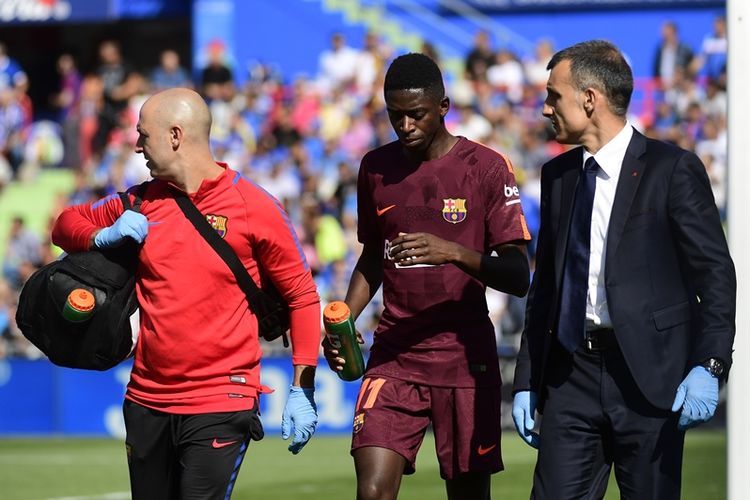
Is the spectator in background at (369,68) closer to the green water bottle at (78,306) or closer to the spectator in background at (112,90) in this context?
the spectator in background at (112,90)

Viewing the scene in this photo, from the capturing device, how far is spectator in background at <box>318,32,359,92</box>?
74.1 ft

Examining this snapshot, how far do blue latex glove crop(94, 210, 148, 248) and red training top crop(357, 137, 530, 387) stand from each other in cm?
120

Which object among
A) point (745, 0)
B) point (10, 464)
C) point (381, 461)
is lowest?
point (10, 464)

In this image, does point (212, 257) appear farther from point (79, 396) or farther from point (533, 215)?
point (533, 215)

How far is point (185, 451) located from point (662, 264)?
2.10 metres

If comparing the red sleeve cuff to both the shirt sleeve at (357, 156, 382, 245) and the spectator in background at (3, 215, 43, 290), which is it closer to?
the shirt sleeve at (357, 156, 382, 245)

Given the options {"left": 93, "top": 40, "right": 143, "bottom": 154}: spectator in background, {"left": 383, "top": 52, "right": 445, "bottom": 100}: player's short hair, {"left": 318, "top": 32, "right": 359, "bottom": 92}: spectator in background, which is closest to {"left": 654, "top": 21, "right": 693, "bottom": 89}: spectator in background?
{"left": 318, "top": 32, "right": 359, "bottom": 92}: spectator in background

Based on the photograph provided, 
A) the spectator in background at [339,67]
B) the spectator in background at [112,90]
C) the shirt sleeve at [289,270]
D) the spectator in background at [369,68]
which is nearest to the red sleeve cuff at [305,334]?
the shirt sleeve at [289,270]

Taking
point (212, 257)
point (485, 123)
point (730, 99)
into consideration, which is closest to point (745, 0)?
point (730, 99)

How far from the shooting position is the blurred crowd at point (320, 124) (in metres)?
18.9

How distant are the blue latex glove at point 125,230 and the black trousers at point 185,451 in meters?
0.70

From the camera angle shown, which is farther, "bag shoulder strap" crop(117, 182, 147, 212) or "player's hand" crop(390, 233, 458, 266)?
"bag shoulder strap" crop(117, 182, 147, 212)

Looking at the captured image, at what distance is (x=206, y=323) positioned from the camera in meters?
5.72

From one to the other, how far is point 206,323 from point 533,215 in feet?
41.6
